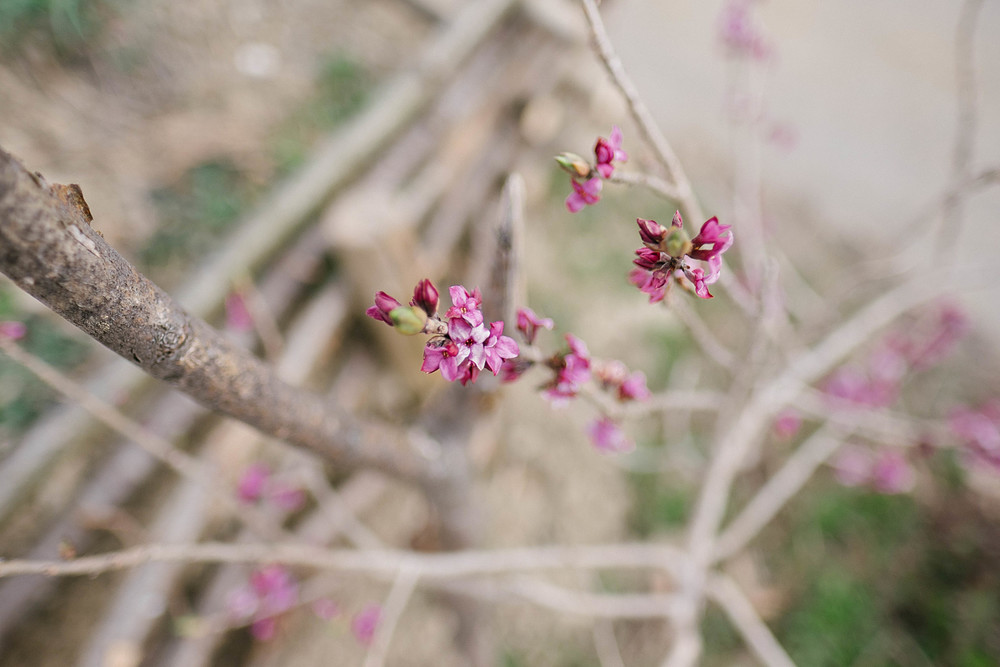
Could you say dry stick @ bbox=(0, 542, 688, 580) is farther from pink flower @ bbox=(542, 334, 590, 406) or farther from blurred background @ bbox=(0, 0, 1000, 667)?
pink flower @ bbox=(542, 334, 590, 406)

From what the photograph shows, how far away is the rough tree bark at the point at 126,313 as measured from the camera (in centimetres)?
41

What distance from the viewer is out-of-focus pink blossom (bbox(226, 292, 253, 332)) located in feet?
5.74

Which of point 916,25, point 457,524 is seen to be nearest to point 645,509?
point 457,524

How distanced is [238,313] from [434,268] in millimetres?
853

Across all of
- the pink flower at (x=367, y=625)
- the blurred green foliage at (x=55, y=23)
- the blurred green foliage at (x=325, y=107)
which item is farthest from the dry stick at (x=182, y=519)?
the blurred green foliage at (x=55, y=23)

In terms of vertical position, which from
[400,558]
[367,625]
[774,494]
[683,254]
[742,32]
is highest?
[742,32]

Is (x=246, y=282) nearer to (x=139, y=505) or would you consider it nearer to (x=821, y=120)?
(x=139, y=505)

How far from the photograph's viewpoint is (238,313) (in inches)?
68.9

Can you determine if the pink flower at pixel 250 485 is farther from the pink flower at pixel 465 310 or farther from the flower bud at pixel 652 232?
the flower bud at pixel 652 232

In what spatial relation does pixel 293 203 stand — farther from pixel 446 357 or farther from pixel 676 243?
pixel 676 243

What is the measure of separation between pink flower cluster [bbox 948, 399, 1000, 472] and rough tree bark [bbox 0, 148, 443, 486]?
86.3 inches

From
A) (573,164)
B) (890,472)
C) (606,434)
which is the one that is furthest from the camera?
(890,472)

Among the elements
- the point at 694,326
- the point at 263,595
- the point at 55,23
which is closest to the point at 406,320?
the point at 694,326

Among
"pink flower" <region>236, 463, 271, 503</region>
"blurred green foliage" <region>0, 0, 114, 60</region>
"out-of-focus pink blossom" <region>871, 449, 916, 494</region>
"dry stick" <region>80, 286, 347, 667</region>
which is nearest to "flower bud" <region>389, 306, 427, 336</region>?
"dry stick" <region>80, 286, 347, 667</region>
